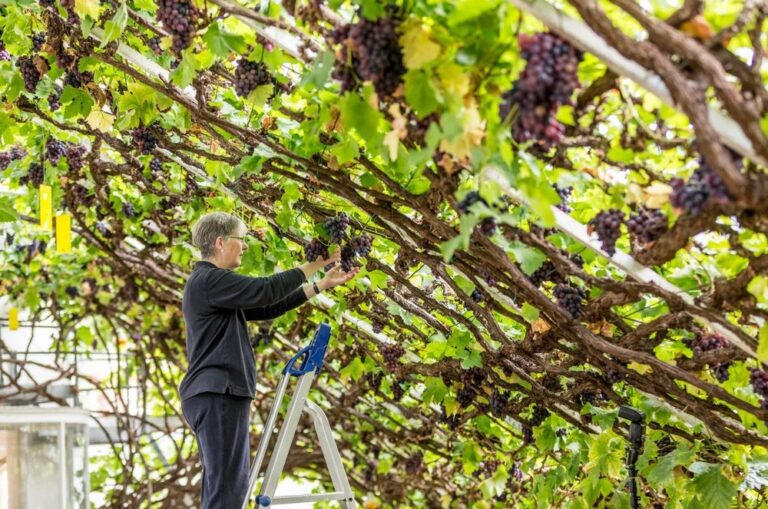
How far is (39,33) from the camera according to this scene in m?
3.18

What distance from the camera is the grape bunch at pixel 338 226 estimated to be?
3.01 metres

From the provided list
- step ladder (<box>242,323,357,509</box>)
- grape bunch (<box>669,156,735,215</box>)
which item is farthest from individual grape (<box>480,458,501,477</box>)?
grape bunch (<box>669,156,735,215</box>)

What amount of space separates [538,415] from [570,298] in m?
1.44

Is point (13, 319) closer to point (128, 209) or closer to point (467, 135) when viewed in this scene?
point (128, 209)

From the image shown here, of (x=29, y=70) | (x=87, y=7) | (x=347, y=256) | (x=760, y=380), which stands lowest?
(x=760, y=380)

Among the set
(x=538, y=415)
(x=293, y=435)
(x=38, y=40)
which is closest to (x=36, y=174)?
(x=38, y=40)

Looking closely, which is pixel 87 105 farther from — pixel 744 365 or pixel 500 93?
pixel 744 365

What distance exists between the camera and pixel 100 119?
3438 mm

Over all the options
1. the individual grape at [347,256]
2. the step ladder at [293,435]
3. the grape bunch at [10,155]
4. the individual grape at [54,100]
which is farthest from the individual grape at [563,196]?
the grape bunch at [10,155]

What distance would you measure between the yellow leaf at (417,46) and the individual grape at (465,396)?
2301 millimetres

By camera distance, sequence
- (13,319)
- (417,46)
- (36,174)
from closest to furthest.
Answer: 1. (417,46)
2. (36,174)
3. (13,319)

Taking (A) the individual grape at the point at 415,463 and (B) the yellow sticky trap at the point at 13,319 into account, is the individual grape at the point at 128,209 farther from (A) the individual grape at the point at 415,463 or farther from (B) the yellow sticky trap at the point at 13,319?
(A) the individual grape at the point at 415,463

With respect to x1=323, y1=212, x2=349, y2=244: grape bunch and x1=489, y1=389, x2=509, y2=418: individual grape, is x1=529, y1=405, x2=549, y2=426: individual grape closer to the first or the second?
x1=489, y1=389, x2=509, y2=418: individual grape

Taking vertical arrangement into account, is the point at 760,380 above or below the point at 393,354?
below
